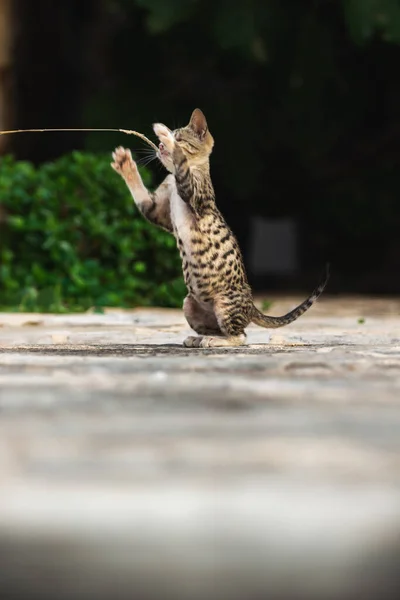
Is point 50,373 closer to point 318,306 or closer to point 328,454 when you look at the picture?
point 328,454

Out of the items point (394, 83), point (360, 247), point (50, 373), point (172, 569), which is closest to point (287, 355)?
point (50, 373)

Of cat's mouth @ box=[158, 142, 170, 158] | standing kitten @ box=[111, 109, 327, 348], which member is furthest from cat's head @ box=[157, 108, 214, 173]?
cat's mouth @ box=[158, 142, 170, 158]

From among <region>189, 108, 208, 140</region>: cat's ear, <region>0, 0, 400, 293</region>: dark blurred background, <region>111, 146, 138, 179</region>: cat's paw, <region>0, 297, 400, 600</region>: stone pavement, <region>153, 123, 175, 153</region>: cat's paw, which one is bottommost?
<region>0, 297, 400, 600</region>: stone pavement

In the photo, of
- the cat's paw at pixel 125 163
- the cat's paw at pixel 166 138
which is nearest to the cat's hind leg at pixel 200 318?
the cat's paw at pixel 125 163

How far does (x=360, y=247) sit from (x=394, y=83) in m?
2.79

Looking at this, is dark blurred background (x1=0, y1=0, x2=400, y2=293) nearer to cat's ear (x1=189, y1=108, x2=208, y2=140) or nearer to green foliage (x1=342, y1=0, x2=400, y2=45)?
green foliage (x1=342, y1=0, x2=400, y2=45)

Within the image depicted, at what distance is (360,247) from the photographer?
14.6 meters

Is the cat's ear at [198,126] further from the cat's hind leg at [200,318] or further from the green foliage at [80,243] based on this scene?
the green foliage at [80,243]

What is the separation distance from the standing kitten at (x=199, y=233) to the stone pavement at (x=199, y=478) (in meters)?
0.65

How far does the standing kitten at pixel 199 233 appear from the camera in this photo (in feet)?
15.2

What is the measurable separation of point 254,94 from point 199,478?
9814 mm

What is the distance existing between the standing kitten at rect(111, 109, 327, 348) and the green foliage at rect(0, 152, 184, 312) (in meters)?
2.96

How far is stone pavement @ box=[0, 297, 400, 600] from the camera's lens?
1.64 metres

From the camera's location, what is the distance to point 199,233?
15.3ft
